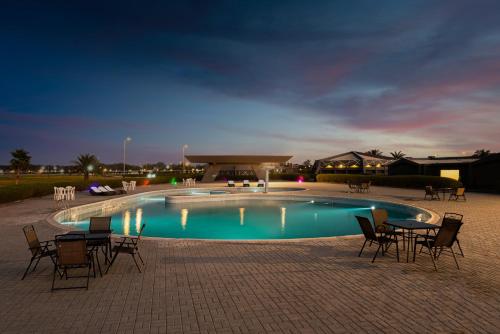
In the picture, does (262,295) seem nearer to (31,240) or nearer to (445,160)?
(31,240)

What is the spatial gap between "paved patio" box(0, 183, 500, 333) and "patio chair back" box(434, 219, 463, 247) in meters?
0.44

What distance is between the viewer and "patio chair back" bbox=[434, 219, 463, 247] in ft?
19.1

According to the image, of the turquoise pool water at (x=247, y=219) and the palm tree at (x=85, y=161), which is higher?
the palm tree at (x=85, y=161)

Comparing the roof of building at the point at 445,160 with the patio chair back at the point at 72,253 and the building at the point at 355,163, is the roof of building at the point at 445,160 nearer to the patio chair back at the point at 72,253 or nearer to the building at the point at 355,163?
the building at the point at 355,163

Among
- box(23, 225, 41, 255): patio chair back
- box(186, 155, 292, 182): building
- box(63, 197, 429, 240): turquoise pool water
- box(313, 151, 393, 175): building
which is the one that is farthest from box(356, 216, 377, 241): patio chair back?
box(313, 151, 393, 175): building

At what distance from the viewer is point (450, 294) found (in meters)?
4.47

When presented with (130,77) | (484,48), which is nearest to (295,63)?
(484,48)

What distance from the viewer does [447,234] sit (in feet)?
19.3

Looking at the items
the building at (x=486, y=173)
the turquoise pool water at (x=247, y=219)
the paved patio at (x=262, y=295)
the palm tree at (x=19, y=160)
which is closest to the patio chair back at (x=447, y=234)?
the paved patio at (x=262, y=295)

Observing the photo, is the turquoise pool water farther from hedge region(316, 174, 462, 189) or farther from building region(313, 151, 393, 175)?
building region(313, 151, 393, 175)

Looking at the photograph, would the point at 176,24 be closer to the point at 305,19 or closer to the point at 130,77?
the point at 305,19

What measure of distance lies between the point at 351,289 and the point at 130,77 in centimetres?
2880

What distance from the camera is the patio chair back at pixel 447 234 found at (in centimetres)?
582

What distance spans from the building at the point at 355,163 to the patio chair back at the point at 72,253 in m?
44.2
